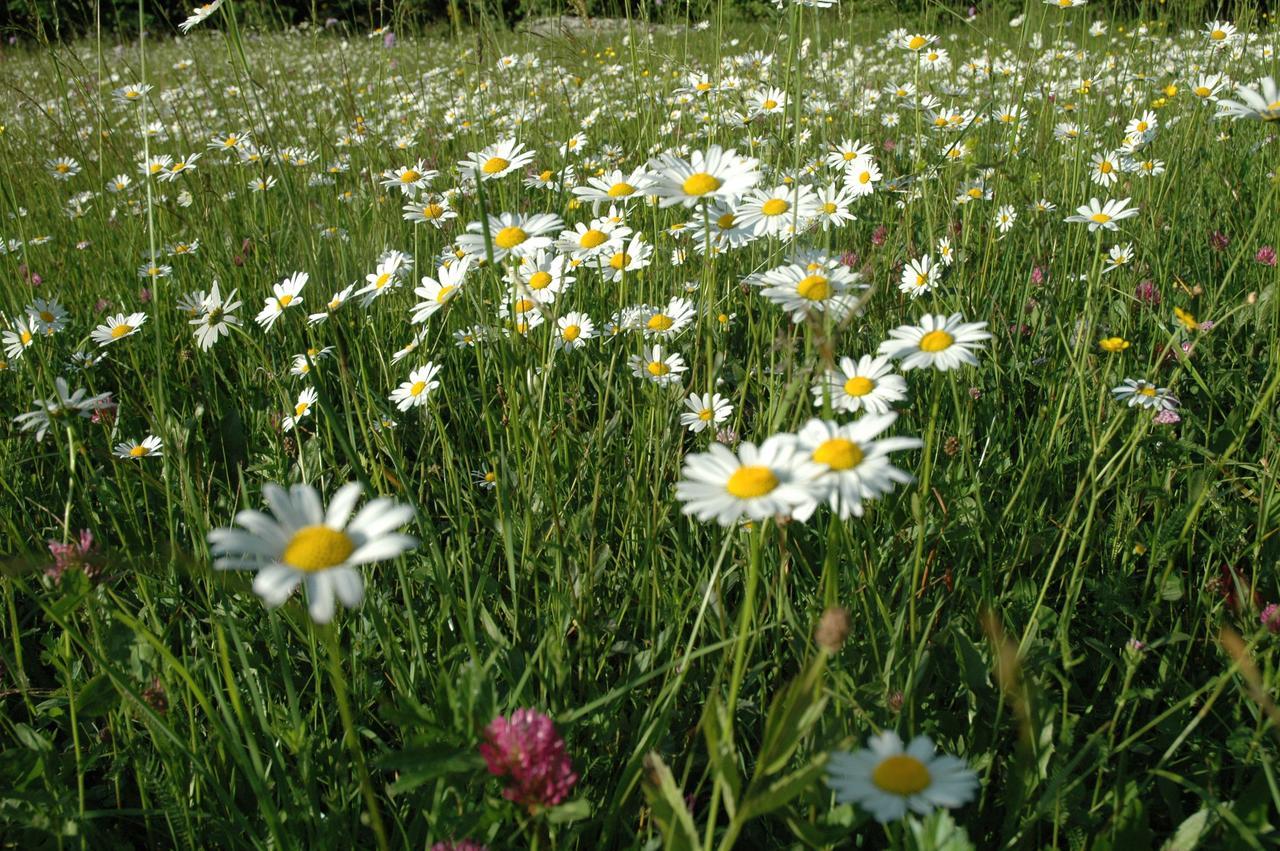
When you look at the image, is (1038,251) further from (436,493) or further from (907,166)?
(436,493)

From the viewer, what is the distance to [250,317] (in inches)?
96.7

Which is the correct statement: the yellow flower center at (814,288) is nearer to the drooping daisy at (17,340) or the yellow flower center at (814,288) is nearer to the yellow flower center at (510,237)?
the yellow flower center at (510,237)

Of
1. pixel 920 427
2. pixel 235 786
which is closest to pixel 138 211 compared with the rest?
pixel 235 786

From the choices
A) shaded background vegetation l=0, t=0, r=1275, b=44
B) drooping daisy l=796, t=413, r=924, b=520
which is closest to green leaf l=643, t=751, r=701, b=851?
drooping daisy l=796, t=413, r=924, b=520

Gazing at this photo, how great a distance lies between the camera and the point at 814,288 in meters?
1.17

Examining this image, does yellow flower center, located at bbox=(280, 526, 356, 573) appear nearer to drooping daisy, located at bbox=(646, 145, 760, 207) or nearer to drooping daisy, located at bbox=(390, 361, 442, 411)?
drooping daisy, located at bbox=(646, 145, 760, 207)

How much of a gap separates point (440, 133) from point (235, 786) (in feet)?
10.6

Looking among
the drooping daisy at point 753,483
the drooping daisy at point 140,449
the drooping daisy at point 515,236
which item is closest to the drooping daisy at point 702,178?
the drooping daisy at point 515,236

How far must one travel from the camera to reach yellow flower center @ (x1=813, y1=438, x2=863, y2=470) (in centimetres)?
76

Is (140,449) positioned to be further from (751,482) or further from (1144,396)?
(1144,396)

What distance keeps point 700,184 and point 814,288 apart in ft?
0.73

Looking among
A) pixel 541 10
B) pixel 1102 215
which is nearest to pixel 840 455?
pixel 1102 215

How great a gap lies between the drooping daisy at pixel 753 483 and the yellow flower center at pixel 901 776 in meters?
0.22

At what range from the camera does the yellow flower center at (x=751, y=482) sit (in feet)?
2.46
